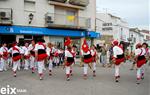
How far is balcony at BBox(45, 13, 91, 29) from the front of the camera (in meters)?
32.5

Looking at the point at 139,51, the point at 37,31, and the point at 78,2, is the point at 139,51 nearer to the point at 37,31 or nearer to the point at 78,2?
the point at 37,31

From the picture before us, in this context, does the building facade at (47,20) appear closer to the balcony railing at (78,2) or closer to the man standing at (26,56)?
the balcony railing at (78,2)

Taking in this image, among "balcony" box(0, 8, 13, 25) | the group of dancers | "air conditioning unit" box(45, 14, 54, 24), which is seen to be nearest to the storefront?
"balcony" box(0, 8, 13, 25)

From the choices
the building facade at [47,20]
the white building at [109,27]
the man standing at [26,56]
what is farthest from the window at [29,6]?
the white building at [109,27]

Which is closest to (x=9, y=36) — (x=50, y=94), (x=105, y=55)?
(x=105, y=55)

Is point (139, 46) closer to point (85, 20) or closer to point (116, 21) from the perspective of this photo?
point (85, 20)

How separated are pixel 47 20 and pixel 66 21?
357 cm

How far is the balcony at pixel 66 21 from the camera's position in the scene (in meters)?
32.5

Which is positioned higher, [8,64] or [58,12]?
[58,12]

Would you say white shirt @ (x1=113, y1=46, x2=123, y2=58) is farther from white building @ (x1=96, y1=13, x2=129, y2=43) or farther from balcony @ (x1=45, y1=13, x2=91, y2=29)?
white building @ (x1=96, y1=13, x2=129, y2=43)

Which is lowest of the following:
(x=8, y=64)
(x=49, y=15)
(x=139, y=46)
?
(x=8, y=64)

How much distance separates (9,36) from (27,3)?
399 centimetres

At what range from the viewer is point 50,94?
11141 millimetres

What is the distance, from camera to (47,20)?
3222cm
